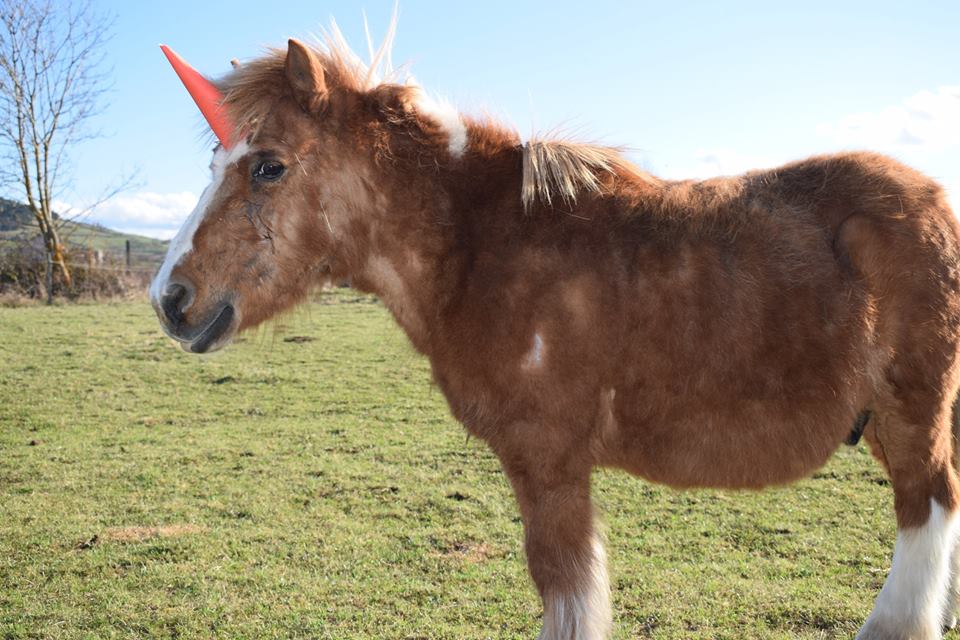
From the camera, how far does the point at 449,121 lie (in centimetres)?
296

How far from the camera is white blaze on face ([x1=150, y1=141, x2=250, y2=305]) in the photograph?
264 cm

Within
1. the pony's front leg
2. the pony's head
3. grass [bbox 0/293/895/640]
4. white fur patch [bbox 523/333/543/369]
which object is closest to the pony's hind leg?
grass [bbox 0/293/895/640]

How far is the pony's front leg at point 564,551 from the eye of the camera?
2.56m

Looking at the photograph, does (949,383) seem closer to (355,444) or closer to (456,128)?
(456,128)

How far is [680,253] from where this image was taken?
265cm

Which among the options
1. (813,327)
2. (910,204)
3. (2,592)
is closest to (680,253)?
(813,327)

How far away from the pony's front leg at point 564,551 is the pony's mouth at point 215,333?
1213mm

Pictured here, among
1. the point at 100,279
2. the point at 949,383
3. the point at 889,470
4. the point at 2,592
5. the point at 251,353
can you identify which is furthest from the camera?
the point at 100,279

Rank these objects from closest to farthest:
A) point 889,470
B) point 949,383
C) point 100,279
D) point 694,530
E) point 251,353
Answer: point 949,383, point 889,470, point 694,530, point 251,353, point 100,279

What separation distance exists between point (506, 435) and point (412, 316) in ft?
2.03

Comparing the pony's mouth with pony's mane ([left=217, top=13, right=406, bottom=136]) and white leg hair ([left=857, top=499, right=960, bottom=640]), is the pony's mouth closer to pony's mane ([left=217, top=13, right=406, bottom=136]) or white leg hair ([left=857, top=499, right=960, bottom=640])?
pony's mane ([left=217, top=13, right=406, bottom=136])

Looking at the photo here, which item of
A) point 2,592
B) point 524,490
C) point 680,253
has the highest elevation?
point 680,253

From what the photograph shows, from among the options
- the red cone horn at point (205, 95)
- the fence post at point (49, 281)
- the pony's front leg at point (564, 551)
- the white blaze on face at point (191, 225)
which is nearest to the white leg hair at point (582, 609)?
the pony's front leg at point (564, 551)

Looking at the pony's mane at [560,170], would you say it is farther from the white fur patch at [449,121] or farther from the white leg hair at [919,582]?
the white leg hair at [919,582]
